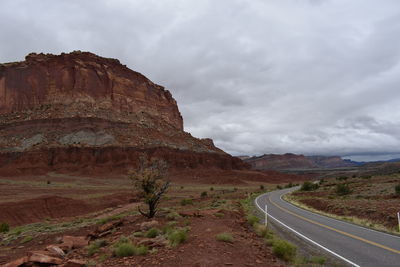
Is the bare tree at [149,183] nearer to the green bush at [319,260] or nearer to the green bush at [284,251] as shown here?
the green bush at [284,251]

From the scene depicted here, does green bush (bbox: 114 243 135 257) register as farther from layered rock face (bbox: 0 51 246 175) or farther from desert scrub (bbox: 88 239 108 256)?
layered rock face (bbox: 0 51 246 175)

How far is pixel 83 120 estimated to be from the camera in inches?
3044

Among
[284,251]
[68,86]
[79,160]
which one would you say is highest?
[68,86]

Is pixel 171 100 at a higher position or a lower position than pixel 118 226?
higher

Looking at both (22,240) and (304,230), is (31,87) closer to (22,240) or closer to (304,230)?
(22,240)

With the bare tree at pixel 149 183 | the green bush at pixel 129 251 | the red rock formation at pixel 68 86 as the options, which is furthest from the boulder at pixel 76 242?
the red rock formation at pixel 68 86

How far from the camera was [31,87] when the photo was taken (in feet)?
288

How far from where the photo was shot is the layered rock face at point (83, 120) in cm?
7150

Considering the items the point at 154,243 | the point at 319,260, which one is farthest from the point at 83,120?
the point at 319,260

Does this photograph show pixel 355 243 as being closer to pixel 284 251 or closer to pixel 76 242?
pixel 284 251

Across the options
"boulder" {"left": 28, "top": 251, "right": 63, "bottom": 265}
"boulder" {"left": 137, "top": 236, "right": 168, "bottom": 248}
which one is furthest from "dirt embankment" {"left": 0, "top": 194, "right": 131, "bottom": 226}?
"boulder" {"left": 137, "top": 236, "right": 168, "bottom": 248}

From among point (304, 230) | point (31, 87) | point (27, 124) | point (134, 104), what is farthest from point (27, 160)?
point (304, 230)

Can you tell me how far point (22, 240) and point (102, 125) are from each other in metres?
66.5

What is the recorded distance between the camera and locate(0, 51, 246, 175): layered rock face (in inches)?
2815
